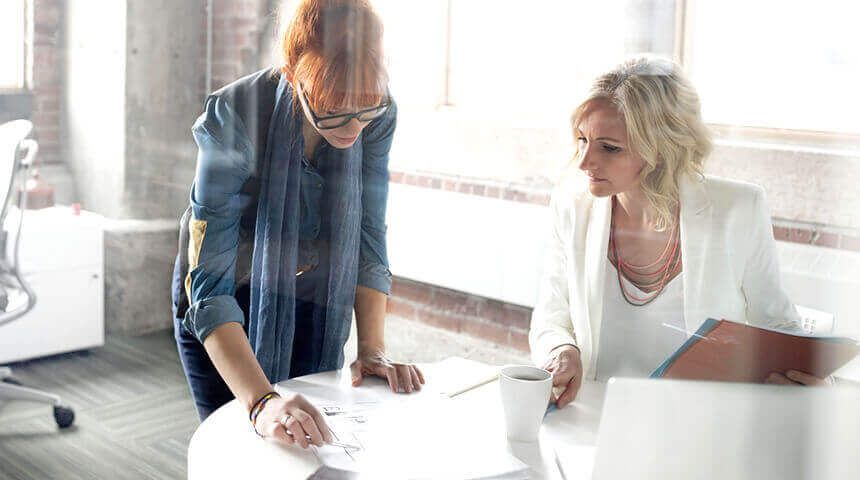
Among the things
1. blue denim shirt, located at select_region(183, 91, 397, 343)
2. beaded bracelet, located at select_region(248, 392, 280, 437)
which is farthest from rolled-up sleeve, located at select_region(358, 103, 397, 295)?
beaded bracelet, located at select_region(248, 392, 280, 437)

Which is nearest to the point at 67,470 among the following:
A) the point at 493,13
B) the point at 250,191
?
the point at 250,191

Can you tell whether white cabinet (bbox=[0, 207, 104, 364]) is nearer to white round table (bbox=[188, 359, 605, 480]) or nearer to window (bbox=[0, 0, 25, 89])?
window (bbox=[0, 0, 25, 89])

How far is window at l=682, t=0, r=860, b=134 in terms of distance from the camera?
71 centimetres

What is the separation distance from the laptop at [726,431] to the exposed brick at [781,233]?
0.55 meters

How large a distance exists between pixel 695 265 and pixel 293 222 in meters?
0.64

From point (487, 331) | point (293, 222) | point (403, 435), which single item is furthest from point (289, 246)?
point (487, 331)

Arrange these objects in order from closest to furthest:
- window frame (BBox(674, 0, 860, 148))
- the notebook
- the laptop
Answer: the laptop < the notebook < window frame (BBox(674, 0, 860, 148))

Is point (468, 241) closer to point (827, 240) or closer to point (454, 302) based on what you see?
point (454, 302)

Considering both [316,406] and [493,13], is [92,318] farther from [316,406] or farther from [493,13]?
[493,13]

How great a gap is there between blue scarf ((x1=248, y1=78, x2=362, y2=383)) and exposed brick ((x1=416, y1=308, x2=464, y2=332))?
106 cm

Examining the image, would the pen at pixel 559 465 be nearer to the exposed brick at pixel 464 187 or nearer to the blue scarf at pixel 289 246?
the blue scarf at pixel 289 246

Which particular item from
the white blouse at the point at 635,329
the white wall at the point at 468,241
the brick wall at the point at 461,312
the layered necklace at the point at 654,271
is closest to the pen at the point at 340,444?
the white blouse at the point at 635,329

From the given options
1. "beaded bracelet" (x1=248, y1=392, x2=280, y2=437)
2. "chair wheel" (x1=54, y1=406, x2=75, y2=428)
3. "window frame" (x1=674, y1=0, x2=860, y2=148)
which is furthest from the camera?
"chair wheel" (x1=54, y1=406, x2=75, y2=428)

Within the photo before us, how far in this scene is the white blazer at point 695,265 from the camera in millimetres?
1108
